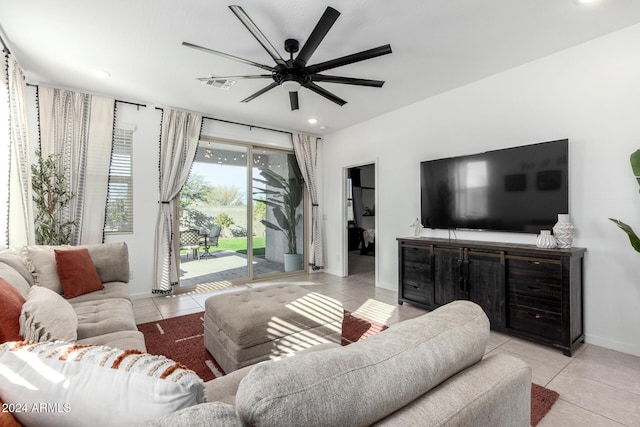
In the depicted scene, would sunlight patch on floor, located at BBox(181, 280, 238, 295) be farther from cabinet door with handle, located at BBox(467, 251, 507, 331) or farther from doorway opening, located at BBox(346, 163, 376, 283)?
cabinet door with handle, located at BBox(467, 251, 507, 331)

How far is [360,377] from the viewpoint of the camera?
2.23 ft

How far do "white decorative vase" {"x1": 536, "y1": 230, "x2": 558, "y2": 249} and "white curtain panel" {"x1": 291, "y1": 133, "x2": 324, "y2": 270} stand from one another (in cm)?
378

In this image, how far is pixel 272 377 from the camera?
0.62 meters

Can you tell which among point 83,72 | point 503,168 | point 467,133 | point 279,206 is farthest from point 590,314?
point 83,72

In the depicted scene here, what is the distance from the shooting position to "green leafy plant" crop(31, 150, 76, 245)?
338 centimetres

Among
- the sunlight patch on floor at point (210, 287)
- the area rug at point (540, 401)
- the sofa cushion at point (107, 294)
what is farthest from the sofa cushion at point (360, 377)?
the sunlight patch on floor at point (210, 287)

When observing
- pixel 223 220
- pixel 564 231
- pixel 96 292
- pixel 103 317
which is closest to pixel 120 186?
pixel 223 220

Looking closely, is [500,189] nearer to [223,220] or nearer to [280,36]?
[280,36]

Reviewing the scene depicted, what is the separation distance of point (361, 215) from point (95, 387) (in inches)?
324

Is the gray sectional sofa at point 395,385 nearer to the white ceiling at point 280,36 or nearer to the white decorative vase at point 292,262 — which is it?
the white ceiling at point 280,36

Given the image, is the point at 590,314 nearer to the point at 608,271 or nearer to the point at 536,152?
the point at 608,271

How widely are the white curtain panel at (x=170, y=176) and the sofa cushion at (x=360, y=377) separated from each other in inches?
166

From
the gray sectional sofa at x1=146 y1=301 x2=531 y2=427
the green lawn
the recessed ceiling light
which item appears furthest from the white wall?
the recessed ceiling light

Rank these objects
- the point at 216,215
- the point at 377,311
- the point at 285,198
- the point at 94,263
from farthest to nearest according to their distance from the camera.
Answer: the point at 285,198
the point at 216,215
the point at 377,311
the point at 94,263
